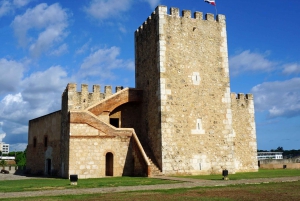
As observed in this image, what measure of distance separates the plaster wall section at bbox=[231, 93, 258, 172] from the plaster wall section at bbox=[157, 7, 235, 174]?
13.7 feet

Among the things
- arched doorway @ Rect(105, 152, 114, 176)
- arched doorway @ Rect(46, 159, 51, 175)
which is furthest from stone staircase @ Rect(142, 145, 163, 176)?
arched doorway @ Rect(46, 159, 51, 175)

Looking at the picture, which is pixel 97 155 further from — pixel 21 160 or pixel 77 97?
pixel 21 160

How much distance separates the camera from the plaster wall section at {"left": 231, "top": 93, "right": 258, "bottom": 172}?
85.4 ft

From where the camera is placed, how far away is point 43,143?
94.2 ft

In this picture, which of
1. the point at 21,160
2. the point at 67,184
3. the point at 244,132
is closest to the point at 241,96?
the point at 244,132

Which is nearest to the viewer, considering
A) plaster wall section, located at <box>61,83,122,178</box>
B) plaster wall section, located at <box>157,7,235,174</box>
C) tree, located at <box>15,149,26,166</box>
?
plaster wall section, located at <box>157,7,235,174</box>

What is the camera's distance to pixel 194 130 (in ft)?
69.5

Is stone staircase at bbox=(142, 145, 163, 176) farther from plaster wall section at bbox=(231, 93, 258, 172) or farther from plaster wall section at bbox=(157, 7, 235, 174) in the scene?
plaster wall section at bbox=(231, 93, 258, 172)

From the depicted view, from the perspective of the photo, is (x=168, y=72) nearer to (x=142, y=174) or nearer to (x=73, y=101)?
(x=142, y=174)

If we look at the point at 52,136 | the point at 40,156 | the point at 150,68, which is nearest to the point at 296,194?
the point at 150,68

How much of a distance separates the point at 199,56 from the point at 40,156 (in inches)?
654

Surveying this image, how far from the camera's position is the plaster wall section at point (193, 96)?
20.6 m

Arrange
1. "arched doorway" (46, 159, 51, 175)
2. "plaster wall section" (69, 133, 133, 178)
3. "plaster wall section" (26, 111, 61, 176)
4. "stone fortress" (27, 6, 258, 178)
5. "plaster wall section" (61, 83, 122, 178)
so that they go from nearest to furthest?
"plaster wall section" (69, 133, 133, 178) → "stone fortress" (27, 6, 258, 178) → "plaster wall section" (61, 83, 122, 178) → "plaster wall section" (26, 111, 61, 176) → "arched doorway" (46, 159, 51, 175)

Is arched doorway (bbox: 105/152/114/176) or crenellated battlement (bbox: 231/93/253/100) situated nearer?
arched doorway (bbox: 105/152/114/176)
